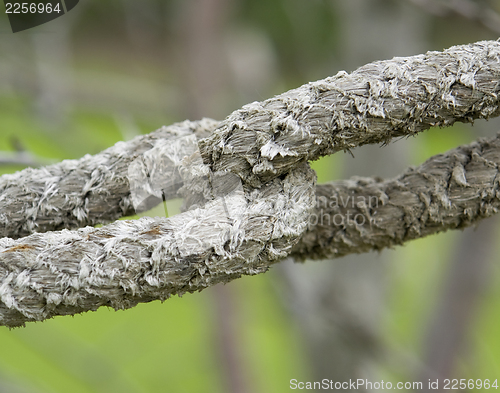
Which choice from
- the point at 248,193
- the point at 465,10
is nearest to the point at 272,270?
the point at 465,10

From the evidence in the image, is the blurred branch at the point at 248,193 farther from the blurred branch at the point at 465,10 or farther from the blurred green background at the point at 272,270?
the blurred branch at the point at 465,10

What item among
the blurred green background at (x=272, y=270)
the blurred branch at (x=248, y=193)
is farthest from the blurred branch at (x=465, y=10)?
the blurred branch at (x=248, y=193)

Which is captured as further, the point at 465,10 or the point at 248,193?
the point at 465,10

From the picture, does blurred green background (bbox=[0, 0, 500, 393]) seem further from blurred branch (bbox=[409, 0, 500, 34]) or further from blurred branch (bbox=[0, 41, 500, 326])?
blurred branch (bbox=[0, 41, 500, 326])

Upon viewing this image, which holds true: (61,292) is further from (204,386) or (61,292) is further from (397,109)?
(204,386)

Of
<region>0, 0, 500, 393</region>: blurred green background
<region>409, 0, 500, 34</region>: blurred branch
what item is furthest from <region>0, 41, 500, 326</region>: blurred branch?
<region>409, 0, 500, 34</region>: blurred branch

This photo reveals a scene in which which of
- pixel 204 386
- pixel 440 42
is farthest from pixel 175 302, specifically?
pixel 440 42

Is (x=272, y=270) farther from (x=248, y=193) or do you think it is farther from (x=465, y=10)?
(x=248, y=193)
